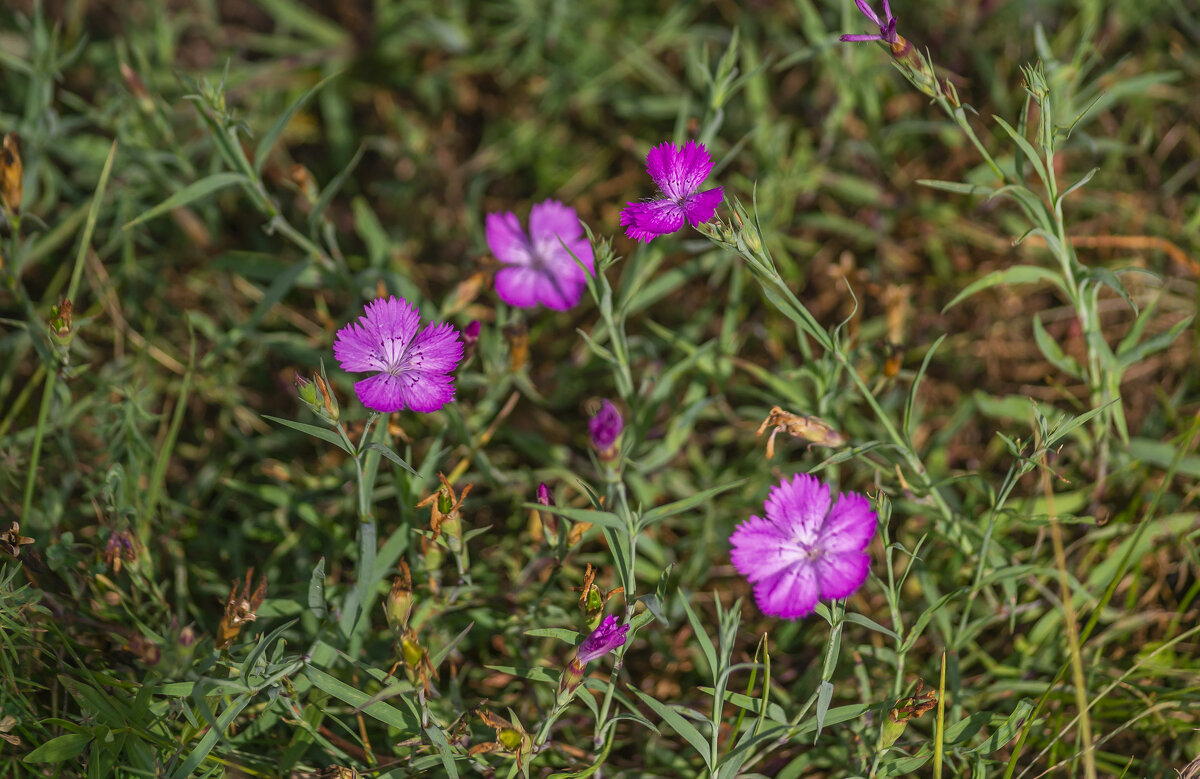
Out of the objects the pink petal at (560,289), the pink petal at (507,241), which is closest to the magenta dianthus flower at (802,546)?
the pink petal at (560,289)

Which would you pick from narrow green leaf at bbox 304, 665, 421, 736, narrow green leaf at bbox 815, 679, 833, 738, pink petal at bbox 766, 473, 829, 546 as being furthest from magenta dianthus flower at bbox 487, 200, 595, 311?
narrow green leaf at bbox 815, 679, 833, 738

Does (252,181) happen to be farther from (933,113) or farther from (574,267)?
(933,113)

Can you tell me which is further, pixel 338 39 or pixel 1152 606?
pixel 338 39

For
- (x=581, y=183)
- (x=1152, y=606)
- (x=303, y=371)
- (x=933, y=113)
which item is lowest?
(x=1152, y=606)

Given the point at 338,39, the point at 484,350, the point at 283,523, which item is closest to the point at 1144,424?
the point at 484,350

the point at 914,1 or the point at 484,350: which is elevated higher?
the point at 914,1

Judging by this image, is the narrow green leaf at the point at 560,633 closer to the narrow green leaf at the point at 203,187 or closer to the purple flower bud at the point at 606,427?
the purple flower bud at the point at 606,427

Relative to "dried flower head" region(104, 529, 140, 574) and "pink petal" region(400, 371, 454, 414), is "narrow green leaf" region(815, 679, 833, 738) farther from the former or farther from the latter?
"dried flower head" region(104, 529, 140, 574)
